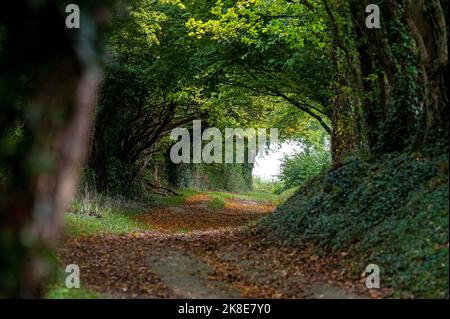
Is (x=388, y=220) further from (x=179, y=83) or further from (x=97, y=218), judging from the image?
(x=179, y=83)

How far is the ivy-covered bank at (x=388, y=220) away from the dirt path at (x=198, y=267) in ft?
2.40

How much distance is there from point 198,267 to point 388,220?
4005 millimetres

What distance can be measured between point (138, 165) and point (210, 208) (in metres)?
4.99

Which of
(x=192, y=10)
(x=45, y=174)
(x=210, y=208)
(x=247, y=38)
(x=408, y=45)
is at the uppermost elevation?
(x=192, y=10)

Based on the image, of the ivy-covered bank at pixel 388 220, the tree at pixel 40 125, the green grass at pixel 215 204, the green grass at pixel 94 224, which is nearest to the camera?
the tree at pixel 40 125

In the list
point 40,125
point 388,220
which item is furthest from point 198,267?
point 40,125

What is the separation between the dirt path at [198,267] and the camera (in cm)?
829

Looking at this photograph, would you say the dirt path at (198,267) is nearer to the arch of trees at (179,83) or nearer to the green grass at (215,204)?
the arch of trees at (179,83)

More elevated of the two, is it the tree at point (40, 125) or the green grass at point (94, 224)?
the tree at point (40, 125)

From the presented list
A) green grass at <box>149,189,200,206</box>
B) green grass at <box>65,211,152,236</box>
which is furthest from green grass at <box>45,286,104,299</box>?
green grass at <box>149,189,200,206</box>

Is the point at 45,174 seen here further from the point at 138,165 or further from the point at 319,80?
the point at 138,165

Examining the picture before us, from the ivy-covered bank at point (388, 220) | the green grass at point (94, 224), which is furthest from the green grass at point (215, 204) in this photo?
the ivy-covered bank at point (388, 220)
